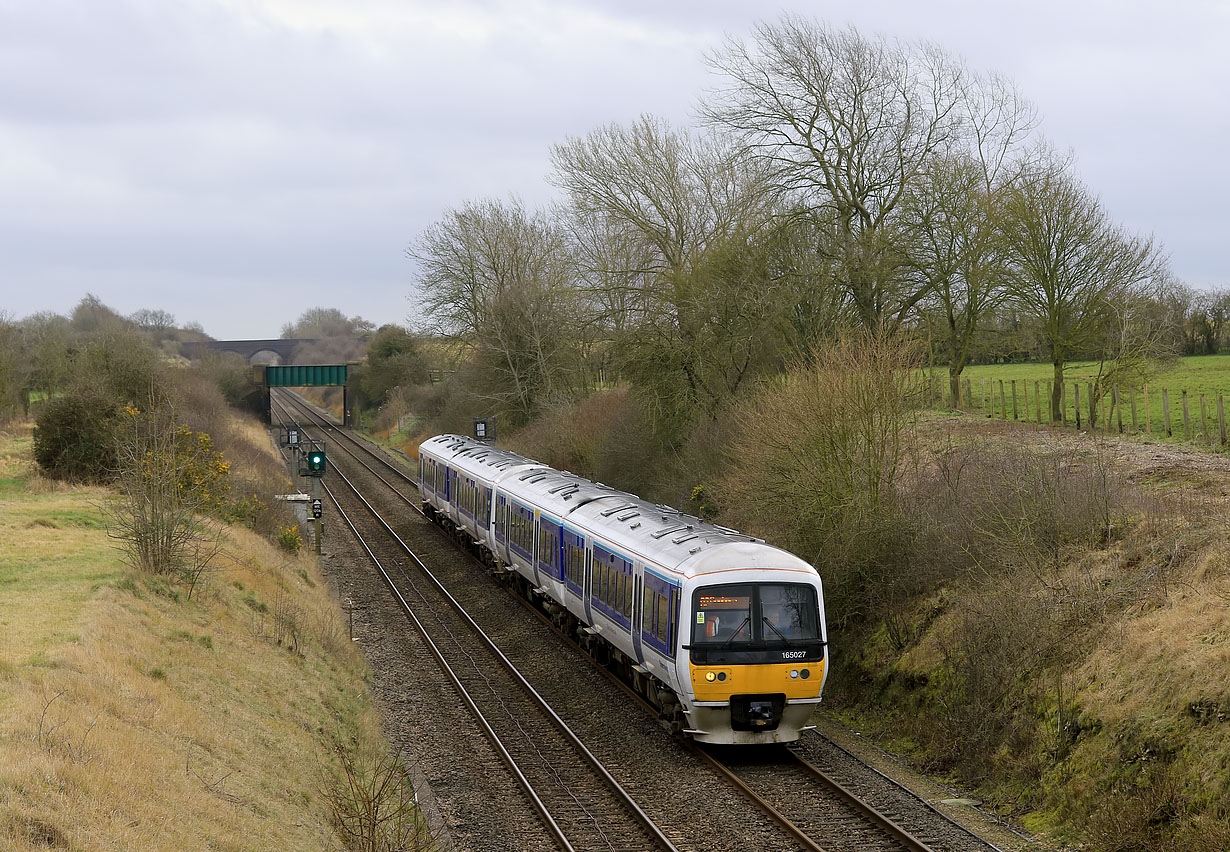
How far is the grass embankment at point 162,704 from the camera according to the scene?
881cm

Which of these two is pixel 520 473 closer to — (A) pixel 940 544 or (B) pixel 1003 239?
(A) pixel 940 544

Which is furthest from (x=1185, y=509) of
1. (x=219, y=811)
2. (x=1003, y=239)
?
(x=1003, y=239)

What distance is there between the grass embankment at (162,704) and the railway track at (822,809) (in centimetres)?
480

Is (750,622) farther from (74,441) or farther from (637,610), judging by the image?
(74,441)

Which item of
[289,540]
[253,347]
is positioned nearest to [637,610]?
[289,540]

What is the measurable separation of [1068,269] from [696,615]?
70.1 ft

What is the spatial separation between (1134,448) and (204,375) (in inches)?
2728

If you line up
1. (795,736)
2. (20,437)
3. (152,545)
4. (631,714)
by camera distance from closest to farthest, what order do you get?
(795,736), (631,714), (152,545), (20,437)

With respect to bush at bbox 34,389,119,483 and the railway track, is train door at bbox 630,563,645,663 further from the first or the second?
bush at bbox 34,389,119,483

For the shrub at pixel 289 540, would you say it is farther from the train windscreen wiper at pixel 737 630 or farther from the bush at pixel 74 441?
the train windscreen wiper at pixel 737 630

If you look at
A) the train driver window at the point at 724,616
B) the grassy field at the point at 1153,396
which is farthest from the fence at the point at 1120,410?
the train driver window at the point at 724,616

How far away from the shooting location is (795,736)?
1441 cm

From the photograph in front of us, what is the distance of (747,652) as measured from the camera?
14.2 meters

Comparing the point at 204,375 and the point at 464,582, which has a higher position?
the point at 204,375
